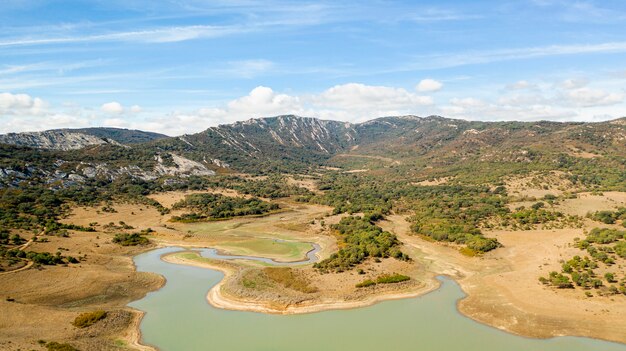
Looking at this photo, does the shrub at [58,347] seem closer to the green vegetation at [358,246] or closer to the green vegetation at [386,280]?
the green vegetation at [386,280]

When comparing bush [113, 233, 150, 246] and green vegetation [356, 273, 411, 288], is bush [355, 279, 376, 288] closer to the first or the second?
green vegetation [356, 273, 411, 288]

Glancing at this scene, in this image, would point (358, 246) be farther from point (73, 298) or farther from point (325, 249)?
point (73, 298)

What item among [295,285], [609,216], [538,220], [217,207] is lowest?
[295,285]

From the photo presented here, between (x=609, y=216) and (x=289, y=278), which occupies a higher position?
(x=609, y=216)

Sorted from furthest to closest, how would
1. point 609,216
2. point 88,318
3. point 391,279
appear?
point 609,216, point 391,279, point 88,318

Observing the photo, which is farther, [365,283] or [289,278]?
[289,278]

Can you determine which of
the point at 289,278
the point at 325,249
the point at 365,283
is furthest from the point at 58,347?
the point at 325,249
